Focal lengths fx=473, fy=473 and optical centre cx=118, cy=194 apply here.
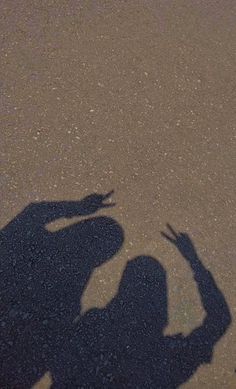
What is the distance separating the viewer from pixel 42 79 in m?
6.92

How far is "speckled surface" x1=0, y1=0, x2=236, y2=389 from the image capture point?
6051 mm

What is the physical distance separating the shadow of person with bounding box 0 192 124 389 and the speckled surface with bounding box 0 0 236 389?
125 millimetres

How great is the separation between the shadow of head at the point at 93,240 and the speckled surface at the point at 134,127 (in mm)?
104

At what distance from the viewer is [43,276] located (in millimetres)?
5727

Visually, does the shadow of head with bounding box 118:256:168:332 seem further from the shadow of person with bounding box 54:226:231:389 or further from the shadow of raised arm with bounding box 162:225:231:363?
the shadow of raised arm with bounding box 162:225:231:363

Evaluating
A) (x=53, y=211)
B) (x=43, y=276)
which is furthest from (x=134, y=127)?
(x=43, y=276)

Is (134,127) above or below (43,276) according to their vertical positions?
above

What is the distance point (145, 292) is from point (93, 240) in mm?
920

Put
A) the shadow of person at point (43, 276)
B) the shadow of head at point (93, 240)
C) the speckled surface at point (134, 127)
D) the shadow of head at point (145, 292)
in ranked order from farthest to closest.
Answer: the speckled surface at point (134, 127) < the shadow of head at point (93, 240) < the shadow of head at point (145, 292) < the shadow of person at point (43, 276)

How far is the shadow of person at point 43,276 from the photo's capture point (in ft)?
17.5

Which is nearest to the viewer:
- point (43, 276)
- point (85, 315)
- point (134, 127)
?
point (85, 315)

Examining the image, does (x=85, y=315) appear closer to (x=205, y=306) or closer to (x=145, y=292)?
(x=145, y=292)

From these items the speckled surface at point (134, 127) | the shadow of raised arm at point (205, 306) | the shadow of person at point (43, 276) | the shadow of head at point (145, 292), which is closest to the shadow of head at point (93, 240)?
the shadow of person at point (43, 276)

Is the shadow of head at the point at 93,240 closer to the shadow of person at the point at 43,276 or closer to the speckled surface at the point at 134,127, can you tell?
the shadow of person at the point at 43,276
